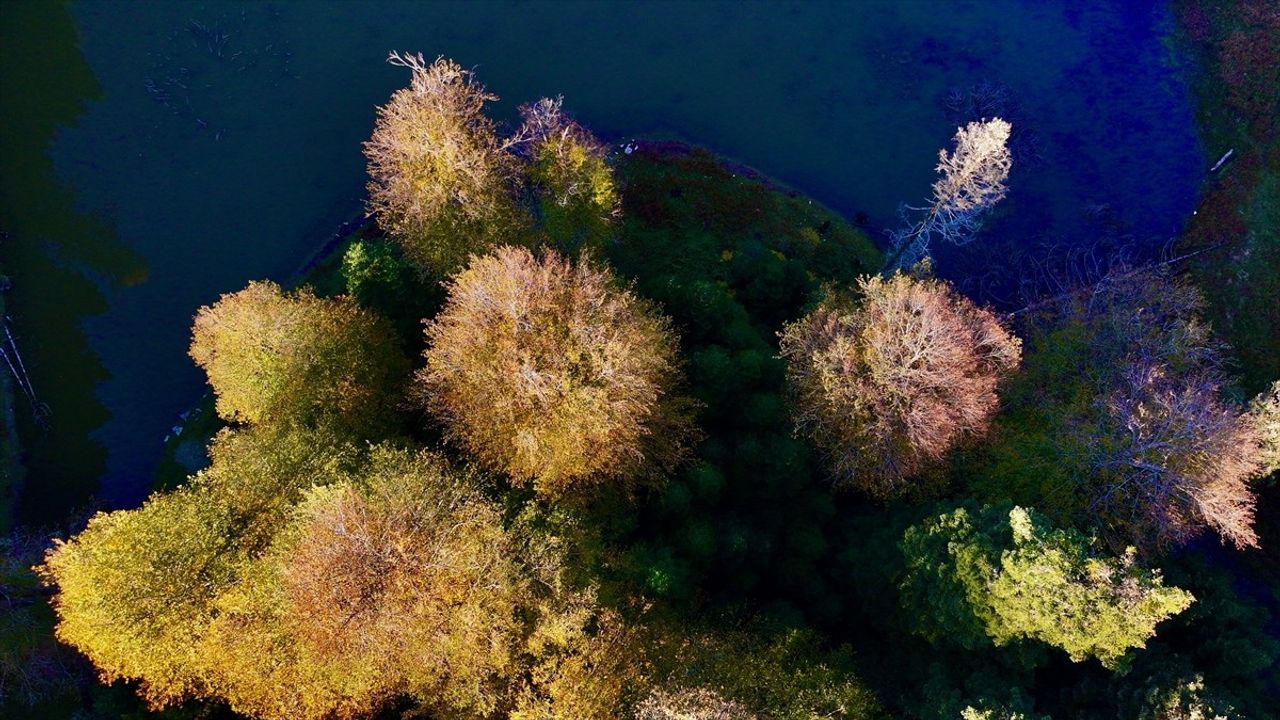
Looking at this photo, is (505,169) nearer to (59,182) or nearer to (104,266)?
(104,266)

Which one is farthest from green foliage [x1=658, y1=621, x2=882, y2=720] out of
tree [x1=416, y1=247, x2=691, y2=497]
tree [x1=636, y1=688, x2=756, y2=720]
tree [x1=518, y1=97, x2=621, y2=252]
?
tree [x1=518, y1=97, x2=621, y2=252]

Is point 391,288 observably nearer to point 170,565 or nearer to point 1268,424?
point 170,565

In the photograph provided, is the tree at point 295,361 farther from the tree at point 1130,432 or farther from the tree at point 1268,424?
the tree at point 1268,424

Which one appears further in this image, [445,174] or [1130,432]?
[445,174]

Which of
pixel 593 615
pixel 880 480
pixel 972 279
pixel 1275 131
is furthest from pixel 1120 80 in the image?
pixel 593 615

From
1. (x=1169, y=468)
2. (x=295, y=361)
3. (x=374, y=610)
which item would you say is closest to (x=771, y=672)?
(x=374, y=610)

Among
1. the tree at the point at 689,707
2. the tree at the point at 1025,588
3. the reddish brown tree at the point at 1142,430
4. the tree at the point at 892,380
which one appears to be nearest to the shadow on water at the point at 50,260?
the tree at the point at 689,707

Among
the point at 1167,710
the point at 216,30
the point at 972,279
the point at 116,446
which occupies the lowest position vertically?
the point at 116,446
